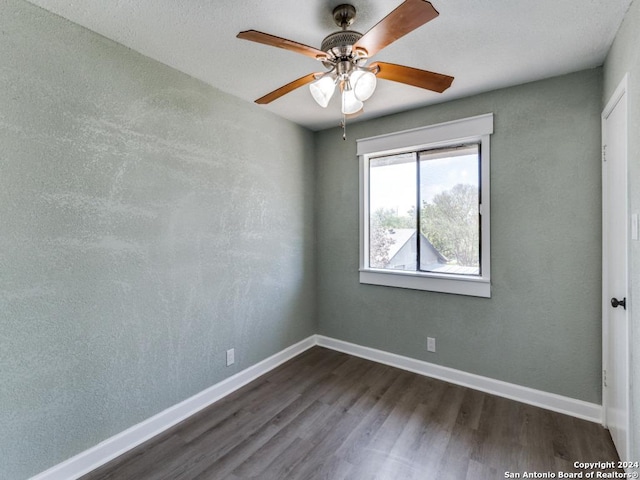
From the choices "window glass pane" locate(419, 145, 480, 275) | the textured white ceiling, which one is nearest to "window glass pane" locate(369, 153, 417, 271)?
"window glass pane" locate(419, 145, 480, 275)

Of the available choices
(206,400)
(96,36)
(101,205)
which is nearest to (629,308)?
(206,400)

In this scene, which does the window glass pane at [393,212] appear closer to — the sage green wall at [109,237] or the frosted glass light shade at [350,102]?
the sage green wall at [109,237]

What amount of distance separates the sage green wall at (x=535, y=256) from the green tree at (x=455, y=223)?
19cm

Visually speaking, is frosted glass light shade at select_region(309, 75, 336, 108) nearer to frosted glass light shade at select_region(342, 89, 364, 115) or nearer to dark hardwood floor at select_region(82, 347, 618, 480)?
frosted glass light shade at select_region(342, 89, 364, 115)

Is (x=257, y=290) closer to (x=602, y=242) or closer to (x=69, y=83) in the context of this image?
(x=69, y=83)

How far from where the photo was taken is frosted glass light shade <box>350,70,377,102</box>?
1.45 m

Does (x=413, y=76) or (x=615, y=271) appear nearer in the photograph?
(x=413, y=76)

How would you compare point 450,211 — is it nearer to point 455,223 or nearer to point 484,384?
point 455,223

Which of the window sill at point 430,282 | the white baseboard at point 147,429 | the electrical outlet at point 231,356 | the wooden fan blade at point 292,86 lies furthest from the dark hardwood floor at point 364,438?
the wooden fan blade at point 292,86

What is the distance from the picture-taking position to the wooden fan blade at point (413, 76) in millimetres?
1443

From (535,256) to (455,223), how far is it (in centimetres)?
65

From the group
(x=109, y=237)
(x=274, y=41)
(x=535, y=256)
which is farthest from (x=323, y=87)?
(x=535, y=256)

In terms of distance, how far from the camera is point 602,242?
2066mm

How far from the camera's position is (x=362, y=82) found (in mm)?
1455
